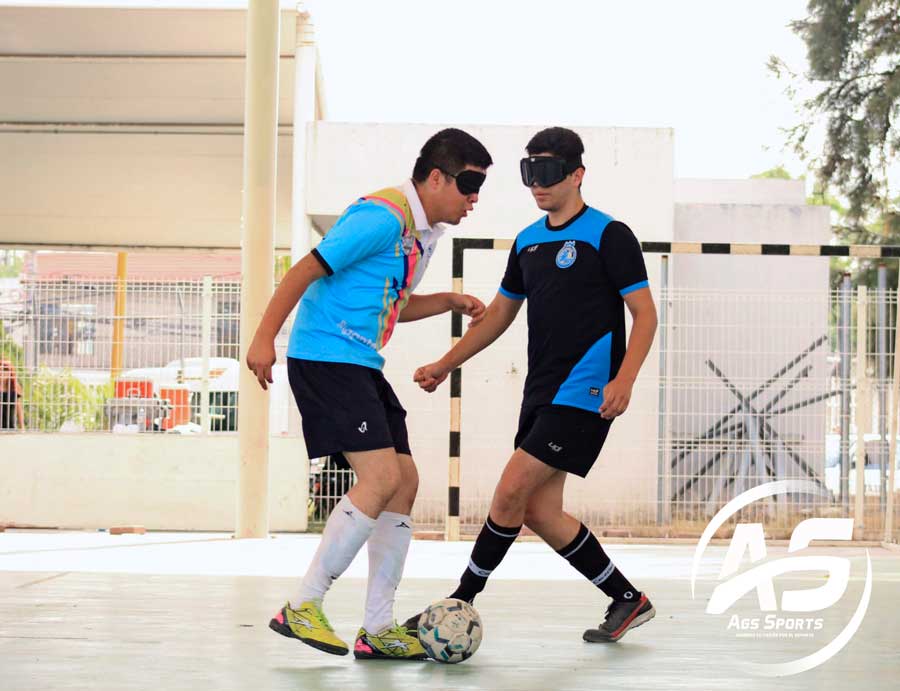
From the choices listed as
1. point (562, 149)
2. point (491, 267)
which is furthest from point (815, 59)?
point (562, 149)

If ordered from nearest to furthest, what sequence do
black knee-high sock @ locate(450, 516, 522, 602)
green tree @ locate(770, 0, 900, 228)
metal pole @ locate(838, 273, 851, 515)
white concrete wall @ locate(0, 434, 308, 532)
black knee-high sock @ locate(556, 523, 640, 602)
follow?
1. black knee-high sock @ locate(450, 516, 522, 602)
2. black knee-high sock @ locate(556, 523, 640, 602)
3. metal pole @ locate(838, 273, 851, 515)
4. white concrete wall @ locate(0, 434, 308, 532)
5. green tree @ locate(770, 0, 900, 228)

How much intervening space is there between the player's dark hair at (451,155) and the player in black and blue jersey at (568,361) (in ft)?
1.22

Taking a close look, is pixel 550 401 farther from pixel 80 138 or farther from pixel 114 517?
pixel 80 138

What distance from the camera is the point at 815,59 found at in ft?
80.8

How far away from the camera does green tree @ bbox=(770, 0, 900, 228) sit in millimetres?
23141

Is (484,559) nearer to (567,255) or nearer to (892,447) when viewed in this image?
(567,255)

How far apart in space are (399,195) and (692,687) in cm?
182

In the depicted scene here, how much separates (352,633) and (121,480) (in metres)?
7.90

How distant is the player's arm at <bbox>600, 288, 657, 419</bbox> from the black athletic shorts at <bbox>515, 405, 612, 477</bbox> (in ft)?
0.35

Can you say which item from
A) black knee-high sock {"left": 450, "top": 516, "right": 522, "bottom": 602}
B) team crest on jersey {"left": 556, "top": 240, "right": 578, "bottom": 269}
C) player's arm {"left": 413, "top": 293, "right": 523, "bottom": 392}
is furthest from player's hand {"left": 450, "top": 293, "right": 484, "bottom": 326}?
black knee-high sock {"left": 450, "top": 516, "right": 522, "bottom": 602}

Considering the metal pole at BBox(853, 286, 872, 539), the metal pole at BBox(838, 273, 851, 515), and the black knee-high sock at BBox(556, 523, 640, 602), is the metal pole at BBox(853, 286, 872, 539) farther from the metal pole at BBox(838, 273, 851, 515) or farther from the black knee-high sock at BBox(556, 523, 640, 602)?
the black knee-high sock at BBox(556, 523, 640, 602)

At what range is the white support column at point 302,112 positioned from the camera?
14.2 m

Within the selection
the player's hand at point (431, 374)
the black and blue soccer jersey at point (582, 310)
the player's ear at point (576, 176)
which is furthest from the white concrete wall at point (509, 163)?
the black and blue soccer jersey at point (582, 310)

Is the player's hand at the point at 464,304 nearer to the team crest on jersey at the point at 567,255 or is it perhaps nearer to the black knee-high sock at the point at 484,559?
the team crest on jersey at the point at 567,255
